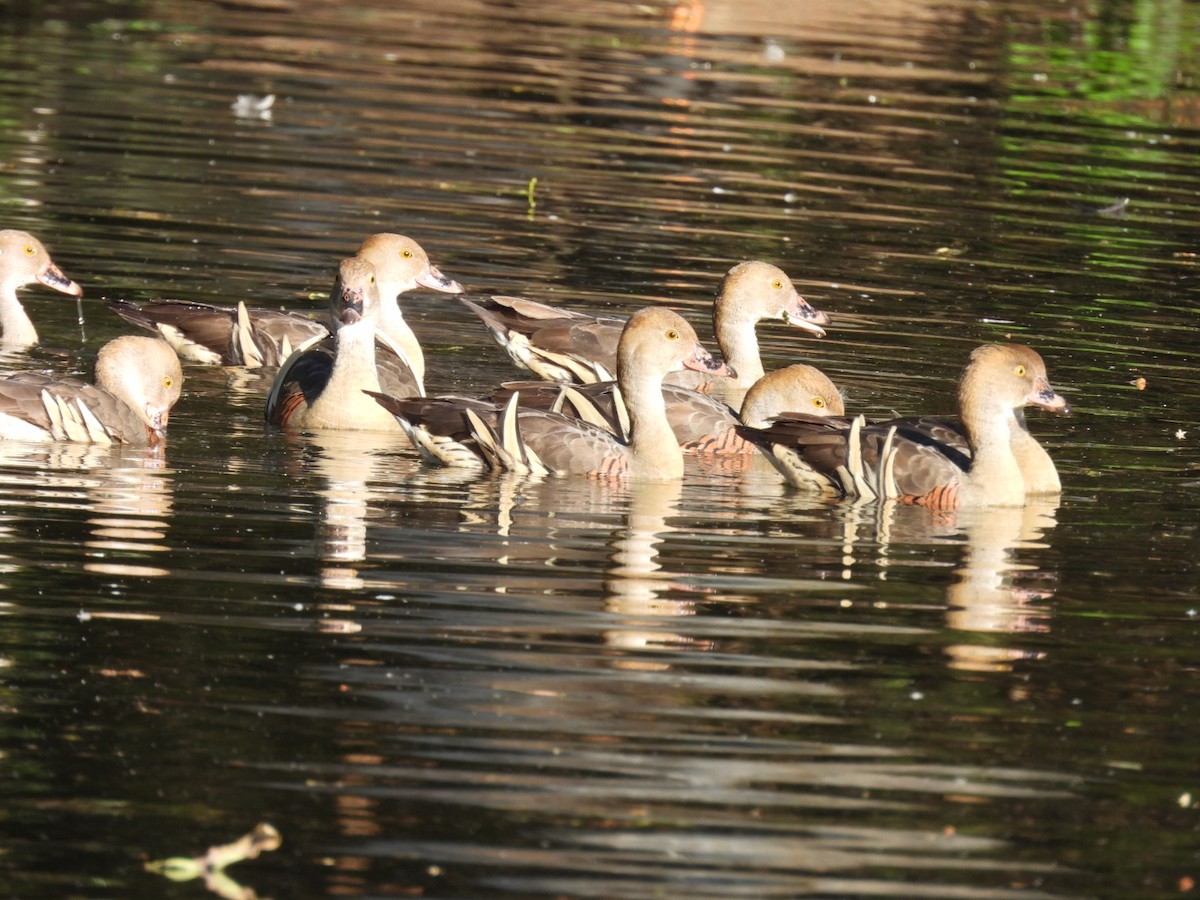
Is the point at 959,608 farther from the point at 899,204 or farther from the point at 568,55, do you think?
the point at 568,55

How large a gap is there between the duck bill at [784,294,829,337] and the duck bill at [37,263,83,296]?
5.09 metres

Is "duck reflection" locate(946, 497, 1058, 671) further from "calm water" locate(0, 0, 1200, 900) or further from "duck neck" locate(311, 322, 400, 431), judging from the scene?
"duck neck" locate(311, 322, 400, 431)

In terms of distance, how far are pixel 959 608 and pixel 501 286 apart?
27.2ft

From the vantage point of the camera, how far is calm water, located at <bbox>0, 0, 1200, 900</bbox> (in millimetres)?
6883

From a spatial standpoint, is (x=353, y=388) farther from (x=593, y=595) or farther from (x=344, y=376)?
(x=593, y=595)

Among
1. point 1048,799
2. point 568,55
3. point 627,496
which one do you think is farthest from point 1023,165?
point 1048,799

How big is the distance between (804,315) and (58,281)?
535cm

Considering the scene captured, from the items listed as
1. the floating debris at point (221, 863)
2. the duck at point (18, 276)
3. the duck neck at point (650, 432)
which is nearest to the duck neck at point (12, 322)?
the duck at point (18, 276)

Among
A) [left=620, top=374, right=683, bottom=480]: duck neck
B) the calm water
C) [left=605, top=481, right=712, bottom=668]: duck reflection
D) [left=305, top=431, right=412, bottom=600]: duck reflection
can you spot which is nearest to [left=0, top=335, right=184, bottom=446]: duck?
the calm water

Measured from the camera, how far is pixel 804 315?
607 inches

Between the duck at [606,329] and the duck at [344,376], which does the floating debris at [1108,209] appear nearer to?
the duck at [606,329]

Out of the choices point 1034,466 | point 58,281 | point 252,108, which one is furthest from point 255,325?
point 252,108

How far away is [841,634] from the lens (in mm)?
8922

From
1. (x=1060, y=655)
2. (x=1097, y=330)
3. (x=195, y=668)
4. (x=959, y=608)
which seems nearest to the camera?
(x=195, y=668)
